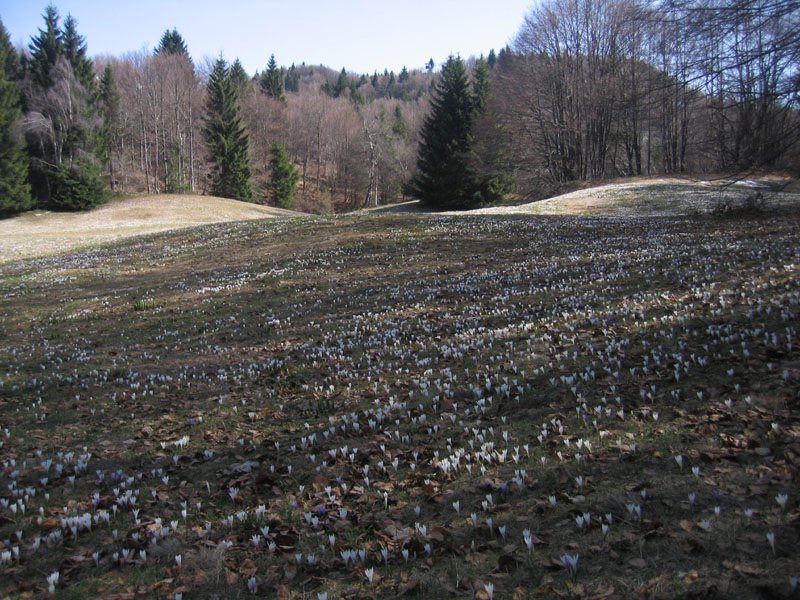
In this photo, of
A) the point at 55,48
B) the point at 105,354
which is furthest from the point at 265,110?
the point at 105,354

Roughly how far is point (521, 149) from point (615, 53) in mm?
14790

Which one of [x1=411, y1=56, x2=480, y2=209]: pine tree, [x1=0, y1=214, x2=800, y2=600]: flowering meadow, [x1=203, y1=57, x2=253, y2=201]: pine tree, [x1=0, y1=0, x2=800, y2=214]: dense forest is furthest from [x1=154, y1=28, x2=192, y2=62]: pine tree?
[x1=0, y1=214, x2=800, y2=600]: flowering meadow

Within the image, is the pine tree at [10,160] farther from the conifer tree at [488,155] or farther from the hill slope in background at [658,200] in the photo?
the hill slope in background at [658,200]

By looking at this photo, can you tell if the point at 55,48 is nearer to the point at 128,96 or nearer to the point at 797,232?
the point at 128,96

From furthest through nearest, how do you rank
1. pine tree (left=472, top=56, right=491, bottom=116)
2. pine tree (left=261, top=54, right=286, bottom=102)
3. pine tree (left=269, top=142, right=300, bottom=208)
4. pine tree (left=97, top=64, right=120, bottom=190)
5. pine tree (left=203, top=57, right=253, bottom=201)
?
1. pine tree (left=261, top=54, right=286, bottom=102)
2. pine tree (left=269, top=142, right=300, bottom=208)
3. pine tree (left=203, top=57, right=253, bottom=201)
4. pine tree (left=97, top=64, right=120, bottom=190)
5. pine tree (left=472, top=56, right=491, bottom=116)

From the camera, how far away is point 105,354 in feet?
36.9

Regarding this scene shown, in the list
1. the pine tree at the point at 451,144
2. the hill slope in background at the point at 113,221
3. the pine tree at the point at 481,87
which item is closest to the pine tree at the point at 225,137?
the hill slope in background at the point at 113,221

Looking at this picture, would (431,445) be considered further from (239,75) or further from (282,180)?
(239,75)

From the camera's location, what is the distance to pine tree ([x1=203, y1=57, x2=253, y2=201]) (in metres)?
71.1

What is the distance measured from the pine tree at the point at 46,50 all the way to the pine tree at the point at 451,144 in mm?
48572

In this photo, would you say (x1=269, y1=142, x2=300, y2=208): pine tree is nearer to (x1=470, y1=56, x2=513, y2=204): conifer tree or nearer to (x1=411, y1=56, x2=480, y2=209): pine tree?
(x1=411, y1=56, x2=480, y2=209): pine tree

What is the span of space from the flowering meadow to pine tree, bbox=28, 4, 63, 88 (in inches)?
2589

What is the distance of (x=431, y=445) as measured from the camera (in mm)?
5457

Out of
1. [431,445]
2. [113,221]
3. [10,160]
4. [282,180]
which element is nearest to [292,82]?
[282,180]
